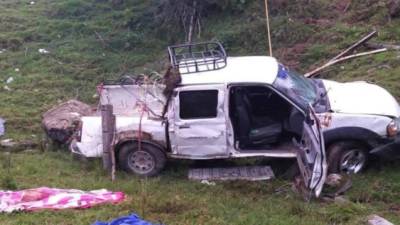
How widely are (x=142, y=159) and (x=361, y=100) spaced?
3.37 meters

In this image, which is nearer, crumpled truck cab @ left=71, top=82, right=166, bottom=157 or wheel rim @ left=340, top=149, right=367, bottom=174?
wheel rim @ left=340, top=149, right=367, bottom=174

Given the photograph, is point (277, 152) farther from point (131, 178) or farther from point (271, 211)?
point (131, 178)

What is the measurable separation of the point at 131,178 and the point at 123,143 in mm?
543

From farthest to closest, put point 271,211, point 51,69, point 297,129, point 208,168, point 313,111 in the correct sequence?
1. point 51,69
2. point 208,168
3. point 297,129
4. point 313,111
5. point 271,211

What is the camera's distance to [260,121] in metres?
9.73

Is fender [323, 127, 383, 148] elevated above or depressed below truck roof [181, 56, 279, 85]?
below

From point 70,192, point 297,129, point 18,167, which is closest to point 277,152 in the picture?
point 297,129

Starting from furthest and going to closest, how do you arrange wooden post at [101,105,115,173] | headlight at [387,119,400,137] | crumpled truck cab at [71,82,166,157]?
crumpled truck cab at [71,82,166,157] < wooden post at [101,105,115,173] < headlight at [387,119,400,137]

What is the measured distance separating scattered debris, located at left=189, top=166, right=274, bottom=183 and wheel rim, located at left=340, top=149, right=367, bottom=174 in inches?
40.6

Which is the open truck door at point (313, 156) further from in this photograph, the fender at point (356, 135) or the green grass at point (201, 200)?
the fender at point (356, 135)

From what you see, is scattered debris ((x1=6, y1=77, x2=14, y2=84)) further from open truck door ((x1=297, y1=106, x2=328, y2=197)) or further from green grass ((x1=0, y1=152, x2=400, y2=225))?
open truck door ((x1=297, y1=106, x2=328, y2=197))

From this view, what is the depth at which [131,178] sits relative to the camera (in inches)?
388

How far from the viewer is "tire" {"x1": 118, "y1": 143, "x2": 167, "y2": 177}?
9.87m

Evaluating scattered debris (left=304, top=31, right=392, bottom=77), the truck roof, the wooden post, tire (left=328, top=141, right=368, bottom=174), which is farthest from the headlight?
scattered debris (left=304, top=31, right=392, bottom=77)
